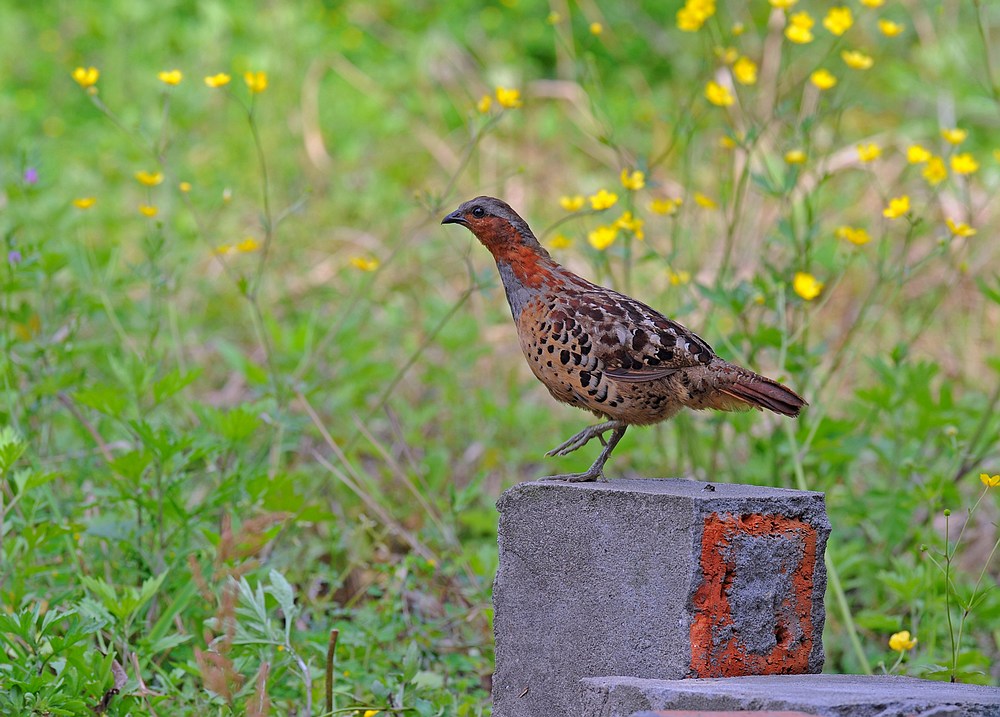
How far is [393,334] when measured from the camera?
23.7 ft

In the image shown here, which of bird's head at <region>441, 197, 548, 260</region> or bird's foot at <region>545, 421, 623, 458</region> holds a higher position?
bird's head at <region>441, 197, 548, 260</region>

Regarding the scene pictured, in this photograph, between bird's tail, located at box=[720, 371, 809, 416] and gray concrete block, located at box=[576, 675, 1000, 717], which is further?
bird's tail, located at box=[720, 371, 809, 416]

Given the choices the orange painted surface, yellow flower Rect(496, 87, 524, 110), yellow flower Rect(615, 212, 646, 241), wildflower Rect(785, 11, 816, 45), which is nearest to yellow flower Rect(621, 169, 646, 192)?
yellow flower Rect(615, 212, 646, 241)

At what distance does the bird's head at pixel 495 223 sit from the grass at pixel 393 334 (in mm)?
593

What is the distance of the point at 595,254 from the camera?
4480 millimetres

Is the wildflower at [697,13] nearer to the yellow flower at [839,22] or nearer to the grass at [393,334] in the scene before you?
the grass at [393,334]

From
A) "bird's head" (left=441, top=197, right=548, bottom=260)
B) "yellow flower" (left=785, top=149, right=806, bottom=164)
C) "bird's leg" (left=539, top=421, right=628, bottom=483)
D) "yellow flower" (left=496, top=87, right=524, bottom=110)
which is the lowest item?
"bird's leg" (left=539, top=421, right=628, bottom=483)

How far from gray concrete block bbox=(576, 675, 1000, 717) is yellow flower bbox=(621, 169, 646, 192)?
76.3 inches

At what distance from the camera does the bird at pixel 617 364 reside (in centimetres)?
324

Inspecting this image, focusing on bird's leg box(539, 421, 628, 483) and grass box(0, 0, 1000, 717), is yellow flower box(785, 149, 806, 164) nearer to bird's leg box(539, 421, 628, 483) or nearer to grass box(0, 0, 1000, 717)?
grass box(0, 0, 1000, 717)

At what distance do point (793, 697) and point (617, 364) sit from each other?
109 centimetres

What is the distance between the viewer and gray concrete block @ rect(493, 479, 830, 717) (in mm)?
2842

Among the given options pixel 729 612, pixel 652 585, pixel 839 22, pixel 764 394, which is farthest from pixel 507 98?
pixel 729 612

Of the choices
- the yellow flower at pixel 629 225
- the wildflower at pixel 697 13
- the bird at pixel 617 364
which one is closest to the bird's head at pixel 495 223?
the bird at pixel 617 364
